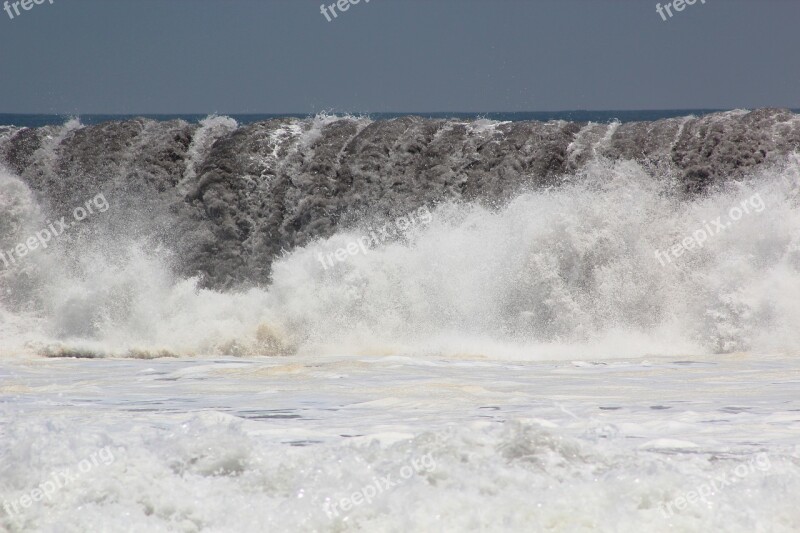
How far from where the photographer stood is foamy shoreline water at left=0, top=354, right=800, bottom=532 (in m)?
4.59

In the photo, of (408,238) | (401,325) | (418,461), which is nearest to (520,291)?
(401,325)

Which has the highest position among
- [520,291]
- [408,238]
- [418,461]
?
[408,238]

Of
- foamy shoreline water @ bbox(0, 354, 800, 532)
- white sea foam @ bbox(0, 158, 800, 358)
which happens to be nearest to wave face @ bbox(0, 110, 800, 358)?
white sea foam @ bbox(0, 158, 800, 358)

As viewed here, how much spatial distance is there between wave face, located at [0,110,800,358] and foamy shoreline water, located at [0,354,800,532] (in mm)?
3189

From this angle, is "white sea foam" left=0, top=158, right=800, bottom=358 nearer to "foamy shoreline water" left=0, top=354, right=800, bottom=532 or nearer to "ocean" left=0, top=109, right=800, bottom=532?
"ocean" left=0, top=109, right=800, bottom=532

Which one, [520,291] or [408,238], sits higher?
[408,238]

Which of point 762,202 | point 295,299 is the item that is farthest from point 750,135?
point 295,299

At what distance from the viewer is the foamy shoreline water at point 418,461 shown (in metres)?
4.59

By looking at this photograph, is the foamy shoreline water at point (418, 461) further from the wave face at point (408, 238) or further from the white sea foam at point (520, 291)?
the wave face at point (408, 238)

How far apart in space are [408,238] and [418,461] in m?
7.37

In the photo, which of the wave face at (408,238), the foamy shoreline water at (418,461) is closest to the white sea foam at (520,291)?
the wave face at (408,238)

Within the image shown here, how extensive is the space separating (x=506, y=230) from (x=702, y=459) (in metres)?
6.77

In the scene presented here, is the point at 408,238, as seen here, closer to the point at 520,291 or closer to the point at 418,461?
the point at 520,291

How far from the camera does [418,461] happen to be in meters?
5.09
